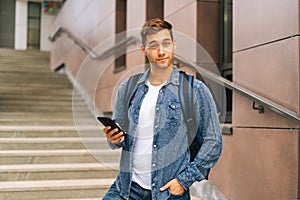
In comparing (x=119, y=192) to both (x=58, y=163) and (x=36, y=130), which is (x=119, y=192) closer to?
(x=58, y=163)

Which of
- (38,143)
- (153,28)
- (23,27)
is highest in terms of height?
(23,27)

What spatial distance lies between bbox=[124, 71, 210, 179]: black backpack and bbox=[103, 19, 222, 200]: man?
13mm

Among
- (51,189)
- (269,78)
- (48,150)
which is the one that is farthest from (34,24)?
(269,78)

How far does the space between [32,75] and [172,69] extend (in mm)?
8165

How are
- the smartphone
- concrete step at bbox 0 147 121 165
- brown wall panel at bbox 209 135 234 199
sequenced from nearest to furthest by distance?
the smartphone < brown wall panel at bbox 209 135 234 199 < concrete step at bbox 0 147 121 165

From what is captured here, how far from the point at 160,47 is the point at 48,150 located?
3574 millimetres

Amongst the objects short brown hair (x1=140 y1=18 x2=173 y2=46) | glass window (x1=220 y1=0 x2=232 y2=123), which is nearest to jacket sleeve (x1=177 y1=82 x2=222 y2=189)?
short brown hair (x1=140 y1=18 x2=173 y2=46)

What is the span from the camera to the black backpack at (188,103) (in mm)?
1329

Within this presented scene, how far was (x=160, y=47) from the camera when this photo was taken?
127cm

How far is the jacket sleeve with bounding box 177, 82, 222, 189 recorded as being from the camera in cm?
132

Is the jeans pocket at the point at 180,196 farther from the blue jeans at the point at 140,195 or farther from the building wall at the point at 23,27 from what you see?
the building wall at the point at 23,27

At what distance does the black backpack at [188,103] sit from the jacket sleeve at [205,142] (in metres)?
0.02

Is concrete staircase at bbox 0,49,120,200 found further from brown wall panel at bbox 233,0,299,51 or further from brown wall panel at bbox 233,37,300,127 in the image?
brown wall panel at bbox 233,0,299,51

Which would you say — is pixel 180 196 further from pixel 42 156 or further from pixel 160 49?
pixel 42 156
